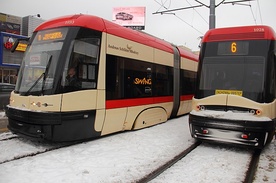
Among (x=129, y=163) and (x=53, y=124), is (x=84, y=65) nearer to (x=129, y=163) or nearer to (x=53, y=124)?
(x=53, y=124)

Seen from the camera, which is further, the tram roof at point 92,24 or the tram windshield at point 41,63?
the tram roof at point 92,24

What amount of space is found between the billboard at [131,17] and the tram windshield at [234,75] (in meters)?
28.9

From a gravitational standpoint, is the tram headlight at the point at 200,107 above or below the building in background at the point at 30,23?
below

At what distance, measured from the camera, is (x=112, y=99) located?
24.8 ft

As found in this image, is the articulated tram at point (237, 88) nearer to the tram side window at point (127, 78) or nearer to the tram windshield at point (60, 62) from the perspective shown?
the tram side window at point (127, 78)

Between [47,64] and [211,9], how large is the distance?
11.0 meters

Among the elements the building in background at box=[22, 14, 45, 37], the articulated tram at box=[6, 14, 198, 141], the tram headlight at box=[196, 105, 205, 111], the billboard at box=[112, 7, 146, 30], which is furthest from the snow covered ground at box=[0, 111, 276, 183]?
the building in background at box=[22, 14, 45, 37]

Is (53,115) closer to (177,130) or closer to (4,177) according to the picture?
(4,177)

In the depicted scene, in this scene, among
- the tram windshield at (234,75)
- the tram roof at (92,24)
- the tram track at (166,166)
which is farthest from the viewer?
the tram roof at (92,24)

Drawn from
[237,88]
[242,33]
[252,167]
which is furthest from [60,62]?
[252,167]

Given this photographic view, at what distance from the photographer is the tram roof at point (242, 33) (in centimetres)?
695

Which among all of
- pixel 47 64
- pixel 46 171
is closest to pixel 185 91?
pixel 47 64

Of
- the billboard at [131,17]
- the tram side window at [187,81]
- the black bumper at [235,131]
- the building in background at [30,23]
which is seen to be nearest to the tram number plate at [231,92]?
the black bumper at [235,131]

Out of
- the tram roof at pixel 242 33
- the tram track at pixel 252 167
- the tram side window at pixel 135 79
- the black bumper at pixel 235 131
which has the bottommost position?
the tram track at pixel 252 167
